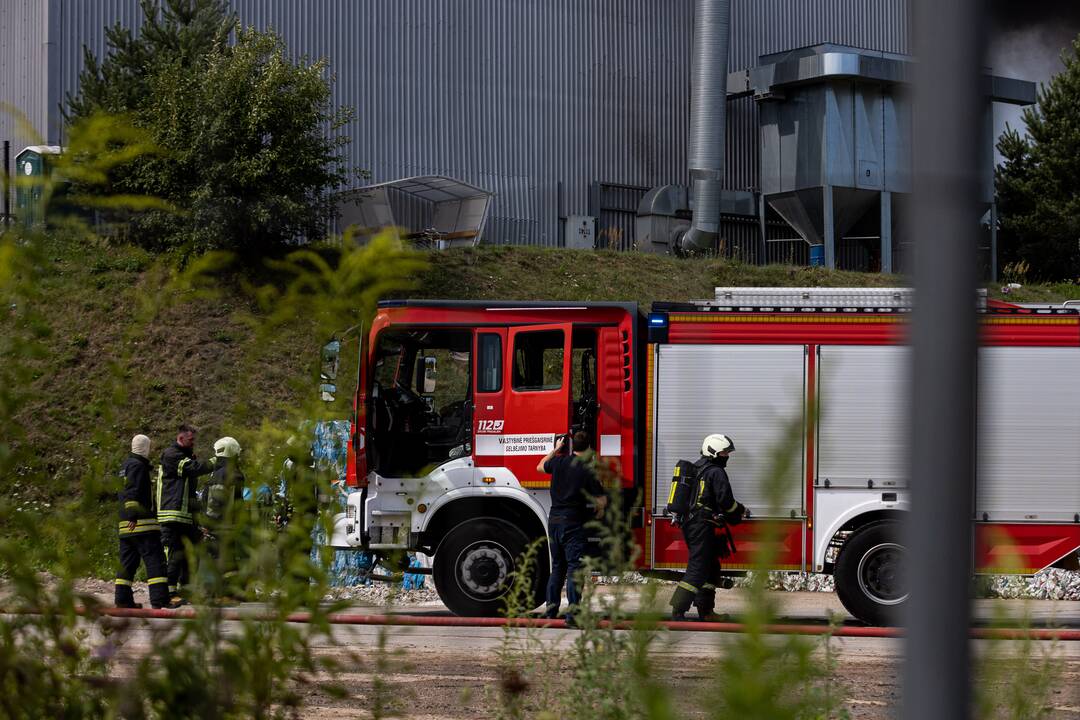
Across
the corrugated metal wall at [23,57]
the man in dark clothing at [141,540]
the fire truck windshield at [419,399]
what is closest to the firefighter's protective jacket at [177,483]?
the man in dark clothing at [141,540]

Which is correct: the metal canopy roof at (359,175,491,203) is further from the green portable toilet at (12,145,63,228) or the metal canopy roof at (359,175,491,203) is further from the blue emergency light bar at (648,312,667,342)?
the green portable toilet at (12,145,63,228)

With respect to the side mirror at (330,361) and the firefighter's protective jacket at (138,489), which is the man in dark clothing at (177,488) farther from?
the side mirror at (330,361)

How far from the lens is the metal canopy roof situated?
32.5 m

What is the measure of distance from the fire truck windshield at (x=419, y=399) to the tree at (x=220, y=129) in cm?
1420

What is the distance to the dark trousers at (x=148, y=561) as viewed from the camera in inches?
515

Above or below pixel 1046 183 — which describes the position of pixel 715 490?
below

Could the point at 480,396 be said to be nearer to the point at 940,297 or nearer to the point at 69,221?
the point at 69,221

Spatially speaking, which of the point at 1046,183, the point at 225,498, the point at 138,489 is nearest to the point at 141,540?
the point at 138,489

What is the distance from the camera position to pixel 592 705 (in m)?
4.72

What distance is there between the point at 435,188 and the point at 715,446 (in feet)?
75.1

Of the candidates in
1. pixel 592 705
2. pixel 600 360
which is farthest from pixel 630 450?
pixel 592 705

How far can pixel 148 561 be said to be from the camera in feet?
43.4

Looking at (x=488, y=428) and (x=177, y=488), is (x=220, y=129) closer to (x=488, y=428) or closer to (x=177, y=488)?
(x=177, y=488)

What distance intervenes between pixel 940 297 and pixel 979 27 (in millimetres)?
463
